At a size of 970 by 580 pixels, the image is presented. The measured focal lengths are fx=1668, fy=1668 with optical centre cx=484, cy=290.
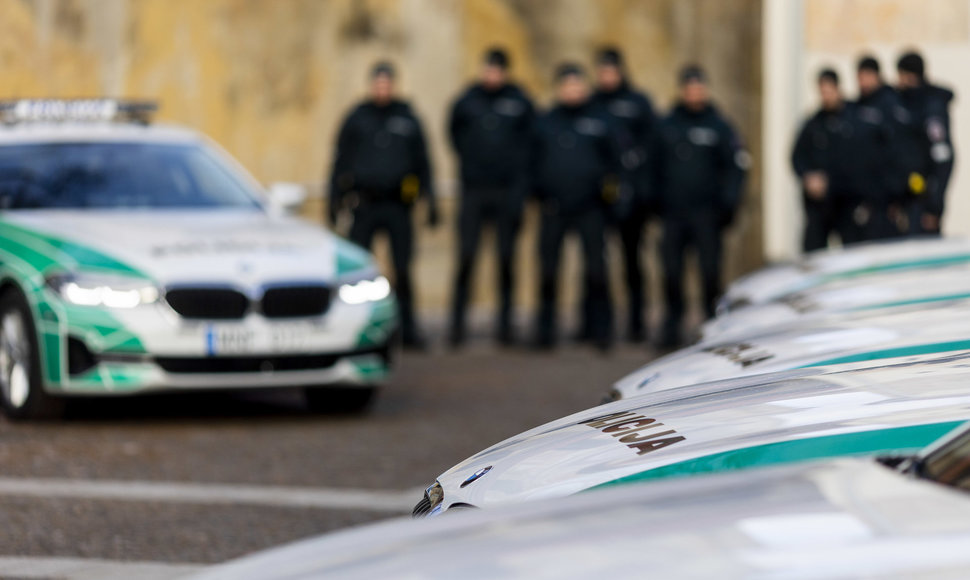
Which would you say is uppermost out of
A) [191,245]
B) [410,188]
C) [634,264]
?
[191,245]

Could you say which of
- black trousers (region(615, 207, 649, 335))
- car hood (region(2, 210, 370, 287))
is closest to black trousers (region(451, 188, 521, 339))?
black trousers (region(615, 207, 649, 335))

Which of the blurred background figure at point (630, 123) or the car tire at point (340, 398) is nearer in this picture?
the car tire at point (340, 398)

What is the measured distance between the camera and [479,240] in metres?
13.0

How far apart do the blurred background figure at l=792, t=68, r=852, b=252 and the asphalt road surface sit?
3.26 metres

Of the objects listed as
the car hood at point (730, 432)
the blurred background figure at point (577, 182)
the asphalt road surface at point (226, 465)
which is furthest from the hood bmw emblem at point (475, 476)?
Answer: the blurred background figure at point (577, 182)

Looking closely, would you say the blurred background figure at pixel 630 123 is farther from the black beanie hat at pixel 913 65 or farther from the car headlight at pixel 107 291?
the car headlight at pixel 107 291

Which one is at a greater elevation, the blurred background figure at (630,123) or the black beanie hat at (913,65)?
the black beanie hat at (913,65)

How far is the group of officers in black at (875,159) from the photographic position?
42.9 feet

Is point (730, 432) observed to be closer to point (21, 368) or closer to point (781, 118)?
point (21, 368)

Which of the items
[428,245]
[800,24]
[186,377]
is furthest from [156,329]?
[800,24]

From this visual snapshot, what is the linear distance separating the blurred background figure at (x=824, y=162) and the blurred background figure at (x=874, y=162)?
0.09m

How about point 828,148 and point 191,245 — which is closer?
point 191,245

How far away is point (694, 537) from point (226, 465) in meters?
5.32

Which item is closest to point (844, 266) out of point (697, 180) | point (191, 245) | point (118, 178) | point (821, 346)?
point (191, 245)
